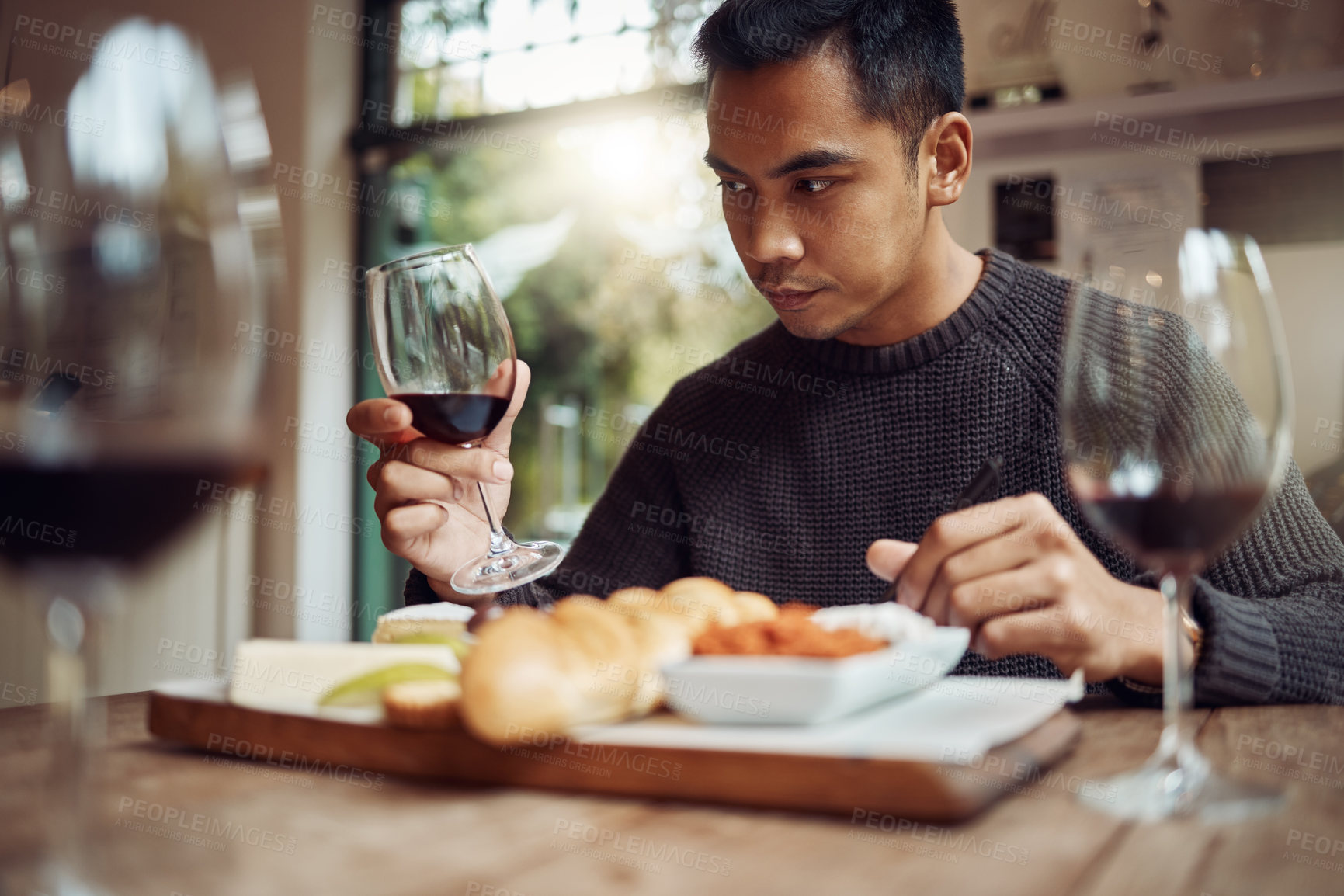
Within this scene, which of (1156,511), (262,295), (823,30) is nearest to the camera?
(262,295)

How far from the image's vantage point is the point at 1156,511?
0.52 metres

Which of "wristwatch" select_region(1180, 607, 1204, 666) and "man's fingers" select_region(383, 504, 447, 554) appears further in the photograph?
"man's fingers" select_region(383, 504, 447, 554)

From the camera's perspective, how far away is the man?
1207mm

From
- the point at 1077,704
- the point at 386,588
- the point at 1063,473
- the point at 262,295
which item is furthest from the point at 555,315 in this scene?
the point at 262,295

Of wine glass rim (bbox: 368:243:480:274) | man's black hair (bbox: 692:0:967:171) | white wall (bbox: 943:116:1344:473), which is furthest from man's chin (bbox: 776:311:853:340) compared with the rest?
white wall (bbox: 943:116:1344:473)

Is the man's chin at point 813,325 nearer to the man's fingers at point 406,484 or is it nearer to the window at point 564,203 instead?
the man's fingers at point 406,484

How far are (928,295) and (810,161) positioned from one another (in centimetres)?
39

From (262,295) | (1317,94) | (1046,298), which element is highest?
(1317,94)

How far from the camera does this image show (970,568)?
804 millimetres

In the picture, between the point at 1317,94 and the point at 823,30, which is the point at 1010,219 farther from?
the point at 823,30

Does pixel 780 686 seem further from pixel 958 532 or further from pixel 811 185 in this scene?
Answer: pixel 811 185

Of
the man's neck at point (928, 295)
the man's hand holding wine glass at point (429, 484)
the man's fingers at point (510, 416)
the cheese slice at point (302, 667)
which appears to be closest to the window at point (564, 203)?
the man's neck at point (928, 295)

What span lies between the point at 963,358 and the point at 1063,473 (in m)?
0.25

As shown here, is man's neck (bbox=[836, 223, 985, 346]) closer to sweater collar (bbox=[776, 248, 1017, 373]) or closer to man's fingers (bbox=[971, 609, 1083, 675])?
sweater collar (bbox=[776, 248, 1017, 373])
